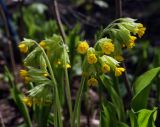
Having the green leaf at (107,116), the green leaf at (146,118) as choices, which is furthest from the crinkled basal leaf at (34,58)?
the green leaf at (146,118)

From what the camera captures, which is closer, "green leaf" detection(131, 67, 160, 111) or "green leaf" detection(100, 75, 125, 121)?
"green leaf" detection(131, 67, 160, 111)

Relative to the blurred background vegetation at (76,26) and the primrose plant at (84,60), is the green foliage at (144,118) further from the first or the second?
the blurred background vegetation at (76,26)

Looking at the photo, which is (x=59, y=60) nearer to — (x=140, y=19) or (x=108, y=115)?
(x=108, y=115)

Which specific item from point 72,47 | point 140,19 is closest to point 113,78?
point 72,47

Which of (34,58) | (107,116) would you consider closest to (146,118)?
(107,116)

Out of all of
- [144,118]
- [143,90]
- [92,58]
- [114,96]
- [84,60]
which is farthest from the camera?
[114,96]

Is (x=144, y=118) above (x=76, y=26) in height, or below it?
below

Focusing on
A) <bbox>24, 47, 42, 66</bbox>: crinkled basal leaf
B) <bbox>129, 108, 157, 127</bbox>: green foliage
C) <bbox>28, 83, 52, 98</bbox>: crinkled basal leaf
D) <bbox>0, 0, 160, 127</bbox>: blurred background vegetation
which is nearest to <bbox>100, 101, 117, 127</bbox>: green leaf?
<bbox>129, 108, 157, 127</bbox>: green foliage

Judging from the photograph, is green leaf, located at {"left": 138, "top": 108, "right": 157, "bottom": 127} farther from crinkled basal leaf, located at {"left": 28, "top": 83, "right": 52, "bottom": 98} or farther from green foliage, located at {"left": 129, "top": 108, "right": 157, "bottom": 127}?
crinkled basal leaf, located at {"left": 28, "top": 83, "right": 52, "bottom": 98}

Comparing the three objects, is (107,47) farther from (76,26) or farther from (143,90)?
(76,26)

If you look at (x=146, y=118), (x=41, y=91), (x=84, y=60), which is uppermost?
(x=84, y=60)

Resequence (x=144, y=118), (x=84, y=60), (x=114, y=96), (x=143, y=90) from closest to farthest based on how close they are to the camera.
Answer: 1. (x=84, y=60)
2. (x=144, y=118)
3. (x=143, y=90)
4. (x=114, y=96)
